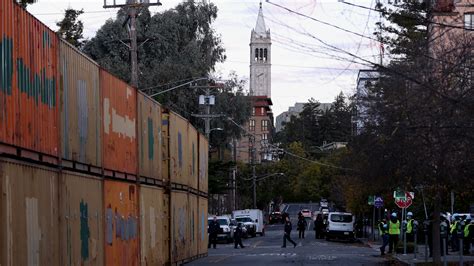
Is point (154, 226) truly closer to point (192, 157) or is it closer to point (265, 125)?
point (192, 157)

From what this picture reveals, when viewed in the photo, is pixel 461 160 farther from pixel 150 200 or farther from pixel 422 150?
pixel 150 200

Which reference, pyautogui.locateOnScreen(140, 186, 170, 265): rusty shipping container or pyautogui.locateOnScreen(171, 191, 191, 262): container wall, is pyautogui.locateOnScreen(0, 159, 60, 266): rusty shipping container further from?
pyautogui.locateOnScreen(171, 191, 191, 262): container wall

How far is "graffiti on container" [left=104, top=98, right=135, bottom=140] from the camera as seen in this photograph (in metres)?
17.7

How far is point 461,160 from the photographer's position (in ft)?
68.6

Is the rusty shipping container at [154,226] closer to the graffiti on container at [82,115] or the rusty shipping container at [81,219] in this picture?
the rusty shipping container at [81,219]

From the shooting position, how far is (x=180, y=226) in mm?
26484

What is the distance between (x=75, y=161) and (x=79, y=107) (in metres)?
0.95

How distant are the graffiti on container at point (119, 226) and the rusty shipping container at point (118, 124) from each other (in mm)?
936

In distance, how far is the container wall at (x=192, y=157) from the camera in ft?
95.2

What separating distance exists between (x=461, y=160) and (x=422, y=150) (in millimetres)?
952

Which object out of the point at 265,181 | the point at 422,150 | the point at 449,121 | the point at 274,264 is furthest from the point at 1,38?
the point at 265,181

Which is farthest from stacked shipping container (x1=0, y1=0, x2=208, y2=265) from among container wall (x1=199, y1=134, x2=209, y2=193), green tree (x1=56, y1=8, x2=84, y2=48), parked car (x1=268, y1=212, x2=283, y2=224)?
parked car (x1=268, y1=212, x2=283, y2=224)


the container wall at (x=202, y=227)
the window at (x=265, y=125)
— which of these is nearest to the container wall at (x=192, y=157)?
the container wall at (x=202, y=227)

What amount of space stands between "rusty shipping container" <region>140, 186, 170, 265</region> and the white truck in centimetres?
4252
